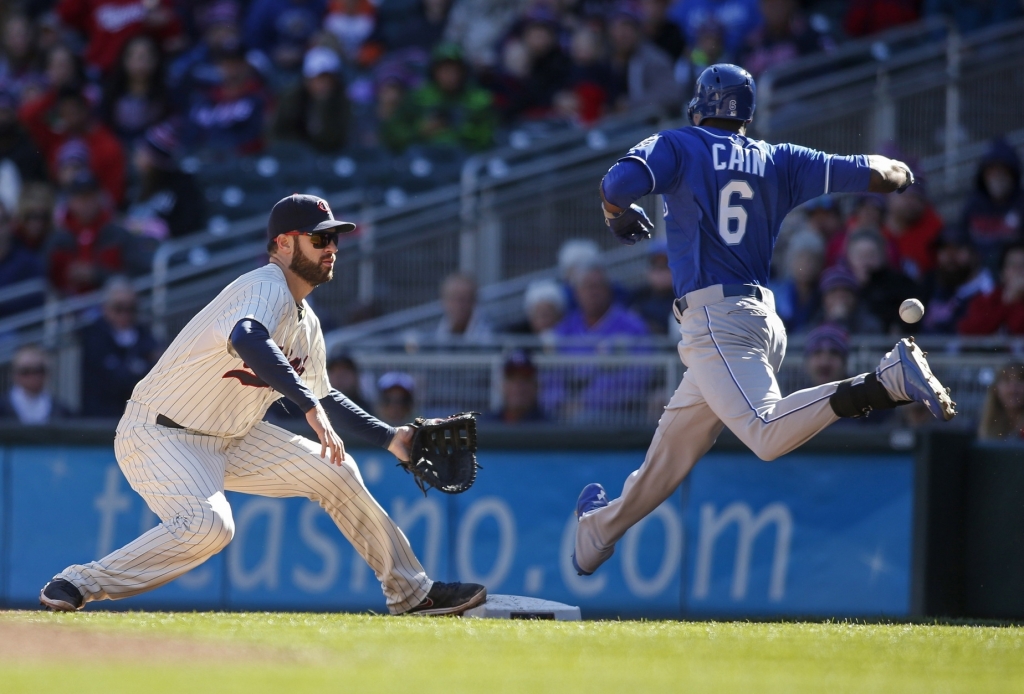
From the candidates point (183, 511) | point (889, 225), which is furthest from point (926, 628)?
point (889, 225)

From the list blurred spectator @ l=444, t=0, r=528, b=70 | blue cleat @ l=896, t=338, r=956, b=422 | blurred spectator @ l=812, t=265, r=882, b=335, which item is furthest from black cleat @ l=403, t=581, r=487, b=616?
blurred spectator @ l=444, t=0, r=528, b=70

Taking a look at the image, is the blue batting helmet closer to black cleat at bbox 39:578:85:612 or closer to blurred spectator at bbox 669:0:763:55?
black cleat at bbox 39:578:85:612

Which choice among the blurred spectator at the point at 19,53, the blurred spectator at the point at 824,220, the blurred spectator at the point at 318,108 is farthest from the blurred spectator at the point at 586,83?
the blurred spectator at the point at 19,53

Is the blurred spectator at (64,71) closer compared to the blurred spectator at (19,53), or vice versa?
the blurred spectator at (64,71)

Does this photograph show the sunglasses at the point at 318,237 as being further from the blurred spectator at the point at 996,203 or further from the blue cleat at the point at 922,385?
the blurred spectator at the point at 996,203

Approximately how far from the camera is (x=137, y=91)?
1495cm

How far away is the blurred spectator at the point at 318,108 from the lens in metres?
13.7

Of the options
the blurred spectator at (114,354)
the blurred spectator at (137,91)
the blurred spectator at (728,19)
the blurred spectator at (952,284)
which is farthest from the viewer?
the blurred spectator at (137,91)

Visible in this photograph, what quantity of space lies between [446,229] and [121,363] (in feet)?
9.00

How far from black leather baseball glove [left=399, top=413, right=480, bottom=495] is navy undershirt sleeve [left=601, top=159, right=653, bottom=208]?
1.16 m

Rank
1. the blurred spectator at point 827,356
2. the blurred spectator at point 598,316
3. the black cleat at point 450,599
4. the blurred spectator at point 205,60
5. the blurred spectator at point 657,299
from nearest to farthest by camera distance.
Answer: the black cleat at point 450,599 < the blurred spectator at point 827,356 < the blurred spectator at point 598,316 < the blurred spectator at point 657,299 < the blurred spectator at point 205,60

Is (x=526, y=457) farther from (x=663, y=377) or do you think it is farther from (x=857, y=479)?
(x=857, y=479)

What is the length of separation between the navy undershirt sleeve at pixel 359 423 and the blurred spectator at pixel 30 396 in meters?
4.98

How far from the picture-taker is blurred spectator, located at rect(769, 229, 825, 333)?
1040cm
